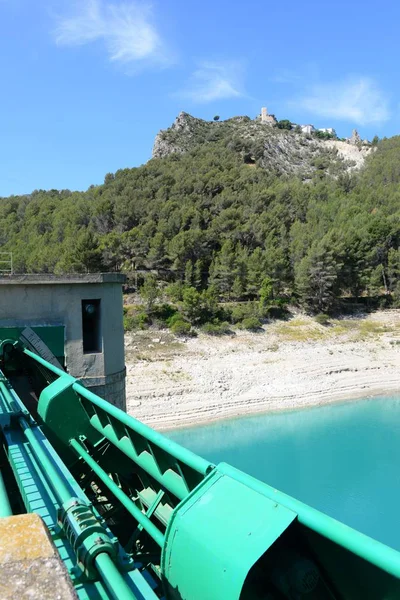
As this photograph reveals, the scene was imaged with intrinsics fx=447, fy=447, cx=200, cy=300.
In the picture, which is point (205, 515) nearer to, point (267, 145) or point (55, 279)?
point (55, 279)

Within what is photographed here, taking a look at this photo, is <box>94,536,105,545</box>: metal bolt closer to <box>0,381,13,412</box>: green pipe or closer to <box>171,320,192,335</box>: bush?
<box>0,381,13,412</box>: green pipe

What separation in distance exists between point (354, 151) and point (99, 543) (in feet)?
293

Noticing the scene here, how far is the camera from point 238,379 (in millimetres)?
22219

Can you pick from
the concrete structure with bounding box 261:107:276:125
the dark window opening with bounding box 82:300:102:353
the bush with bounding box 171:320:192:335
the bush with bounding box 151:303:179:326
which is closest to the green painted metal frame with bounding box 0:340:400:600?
the dark window opening with bounding box 82:300:102:353

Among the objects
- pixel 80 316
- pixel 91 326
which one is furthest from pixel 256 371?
pixel 80 316

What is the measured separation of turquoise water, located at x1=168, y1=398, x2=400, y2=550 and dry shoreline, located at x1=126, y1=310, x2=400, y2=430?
108 centimetres

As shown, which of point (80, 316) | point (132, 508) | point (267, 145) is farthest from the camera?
point (267, 145)

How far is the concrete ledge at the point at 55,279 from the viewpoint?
20.2 ft

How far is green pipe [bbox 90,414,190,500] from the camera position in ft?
7.18

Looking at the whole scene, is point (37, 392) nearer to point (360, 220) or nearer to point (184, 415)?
point (184, 415)

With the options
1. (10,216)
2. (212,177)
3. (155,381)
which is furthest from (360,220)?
(10,216)

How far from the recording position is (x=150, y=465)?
248 cm

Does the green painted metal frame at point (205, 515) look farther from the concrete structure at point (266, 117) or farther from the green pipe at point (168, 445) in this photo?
the concrete structure at point (266, 117)

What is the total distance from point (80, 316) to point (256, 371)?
1763 cm
